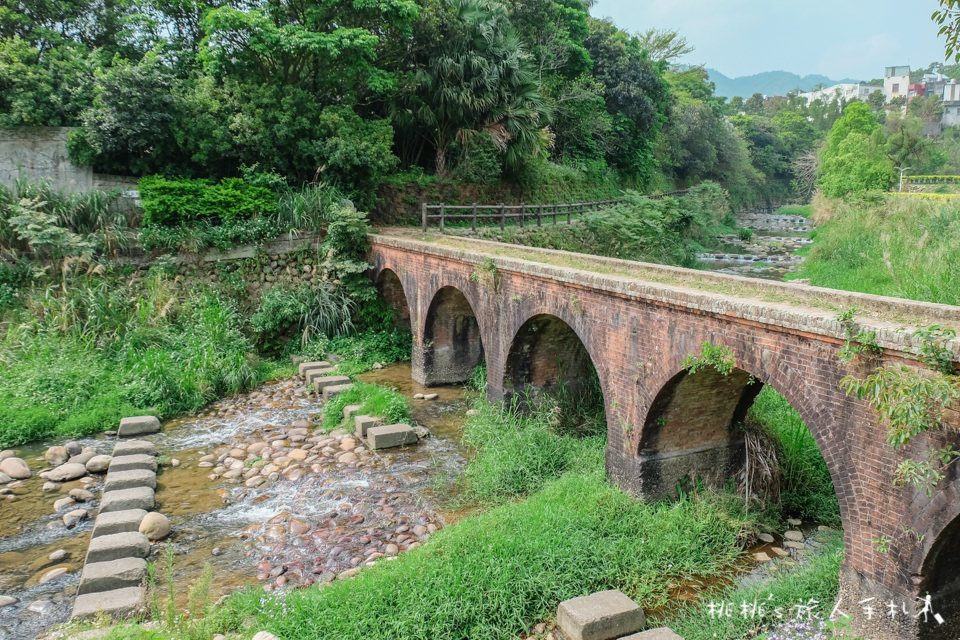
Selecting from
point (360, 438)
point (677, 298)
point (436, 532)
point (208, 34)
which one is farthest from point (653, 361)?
point (208, 34)

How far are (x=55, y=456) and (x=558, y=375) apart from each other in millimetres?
8386

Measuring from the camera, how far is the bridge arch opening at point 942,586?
5230 millimetres

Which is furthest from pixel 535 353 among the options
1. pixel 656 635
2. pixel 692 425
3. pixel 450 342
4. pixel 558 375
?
pixel 656 635

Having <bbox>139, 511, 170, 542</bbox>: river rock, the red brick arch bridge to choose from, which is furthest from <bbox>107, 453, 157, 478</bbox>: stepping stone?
the red brick arch bridge

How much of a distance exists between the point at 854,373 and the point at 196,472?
29.7 ft

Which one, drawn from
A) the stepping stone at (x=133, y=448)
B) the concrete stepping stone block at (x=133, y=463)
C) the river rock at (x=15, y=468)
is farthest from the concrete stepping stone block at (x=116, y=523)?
the river rock at (x=15, y=468)

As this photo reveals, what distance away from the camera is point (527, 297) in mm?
10180

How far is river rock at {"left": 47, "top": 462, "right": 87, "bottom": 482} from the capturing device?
977cm

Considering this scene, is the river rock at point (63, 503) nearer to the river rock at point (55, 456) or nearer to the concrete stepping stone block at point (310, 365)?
the river rock at point (55, 456)

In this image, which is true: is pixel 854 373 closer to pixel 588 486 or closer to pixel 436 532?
pixel 588 486

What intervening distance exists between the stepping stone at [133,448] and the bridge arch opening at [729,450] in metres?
7.77

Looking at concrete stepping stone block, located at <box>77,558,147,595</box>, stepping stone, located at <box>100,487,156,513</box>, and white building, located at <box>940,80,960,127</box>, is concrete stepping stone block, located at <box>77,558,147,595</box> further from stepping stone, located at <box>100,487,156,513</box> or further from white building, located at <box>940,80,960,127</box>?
white building, located at <box>940,80,960,127</box>

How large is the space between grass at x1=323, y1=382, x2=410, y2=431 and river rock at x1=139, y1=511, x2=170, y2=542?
3614 millimetres

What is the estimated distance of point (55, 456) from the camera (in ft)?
34.5
